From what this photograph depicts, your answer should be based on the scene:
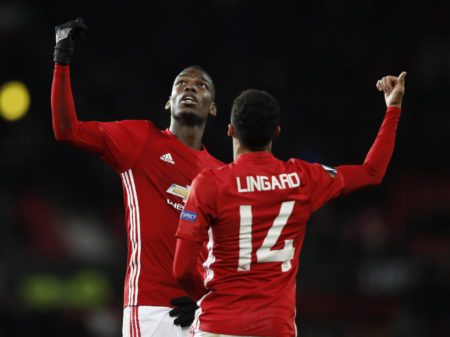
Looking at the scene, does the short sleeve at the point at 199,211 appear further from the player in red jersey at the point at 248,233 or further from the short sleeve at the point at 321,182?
the short sleeve at the point at 321,182

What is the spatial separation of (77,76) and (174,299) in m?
14.3

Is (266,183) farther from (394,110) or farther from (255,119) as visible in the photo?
(394,110)

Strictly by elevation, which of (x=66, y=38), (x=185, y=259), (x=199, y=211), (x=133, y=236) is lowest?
(x=133, y=236)

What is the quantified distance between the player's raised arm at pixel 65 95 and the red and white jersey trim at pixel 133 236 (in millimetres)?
440

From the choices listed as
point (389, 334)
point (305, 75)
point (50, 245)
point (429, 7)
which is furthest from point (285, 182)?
point (429, 7)

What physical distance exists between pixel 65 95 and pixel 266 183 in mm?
1373

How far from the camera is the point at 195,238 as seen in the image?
3.20 m

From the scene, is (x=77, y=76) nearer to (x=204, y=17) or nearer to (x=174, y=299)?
(x=204, y=17)

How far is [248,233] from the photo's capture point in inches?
127

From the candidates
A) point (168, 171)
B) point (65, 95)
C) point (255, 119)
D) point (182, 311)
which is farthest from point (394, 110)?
point (65, 95)

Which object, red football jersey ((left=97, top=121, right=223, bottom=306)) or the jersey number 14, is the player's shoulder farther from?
red football jersey ((left=97, top=121, right=223, bottom=306))

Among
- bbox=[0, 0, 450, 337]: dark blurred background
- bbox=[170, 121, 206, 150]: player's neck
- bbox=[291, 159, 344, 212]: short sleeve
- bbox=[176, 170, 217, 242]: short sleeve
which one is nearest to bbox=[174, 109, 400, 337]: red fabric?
bbox=[176, 170, 217, 242]: short sleeve

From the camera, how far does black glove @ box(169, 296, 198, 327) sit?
4141mm

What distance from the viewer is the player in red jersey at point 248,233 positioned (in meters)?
3.21
